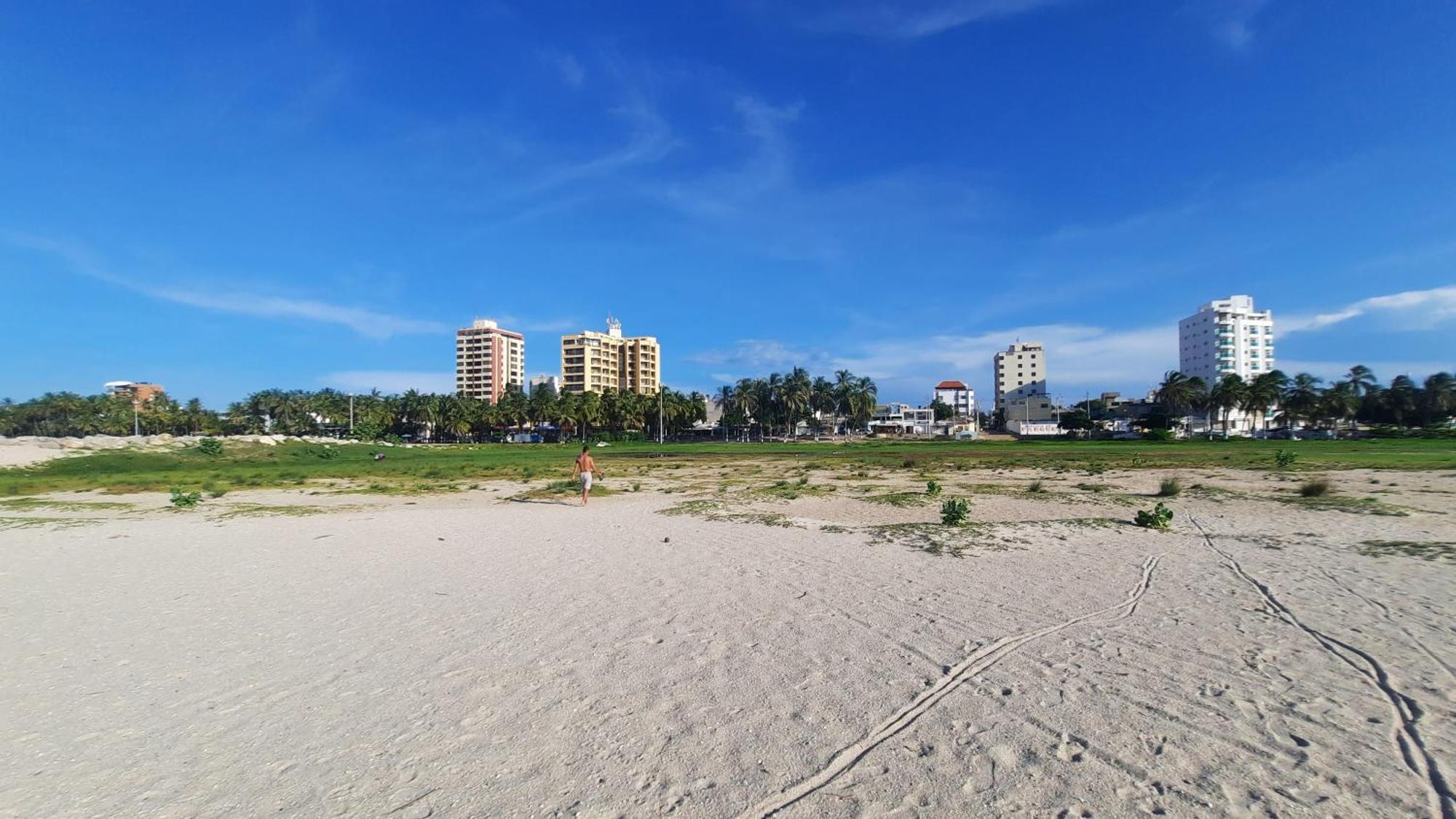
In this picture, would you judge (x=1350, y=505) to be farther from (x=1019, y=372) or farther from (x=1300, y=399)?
(x=1019, y=372)

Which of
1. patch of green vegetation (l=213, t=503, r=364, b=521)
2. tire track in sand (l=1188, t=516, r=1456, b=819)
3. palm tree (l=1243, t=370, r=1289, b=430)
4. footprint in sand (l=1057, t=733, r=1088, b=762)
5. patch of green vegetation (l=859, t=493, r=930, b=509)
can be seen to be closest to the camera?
tire track in sand (l=1188, t=516, r=1456, b=819)

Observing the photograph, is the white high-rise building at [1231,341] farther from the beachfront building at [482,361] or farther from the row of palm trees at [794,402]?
the beachfront building at [482,361]

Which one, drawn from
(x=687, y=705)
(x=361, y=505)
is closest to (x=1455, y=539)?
(x=687, y=705)

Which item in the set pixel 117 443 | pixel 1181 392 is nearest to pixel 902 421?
pixel 1181 392

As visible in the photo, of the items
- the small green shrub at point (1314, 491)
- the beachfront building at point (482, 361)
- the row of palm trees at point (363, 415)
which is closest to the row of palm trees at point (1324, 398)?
the row of palm trees at point (363, 415)

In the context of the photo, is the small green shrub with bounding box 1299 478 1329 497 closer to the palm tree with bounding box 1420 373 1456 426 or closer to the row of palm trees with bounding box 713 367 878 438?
the row of palm trees with bounding box 713 367 878 438

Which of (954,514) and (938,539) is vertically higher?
(954,514)

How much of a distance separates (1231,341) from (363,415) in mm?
176147

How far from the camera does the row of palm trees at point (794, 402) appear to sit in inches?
4744

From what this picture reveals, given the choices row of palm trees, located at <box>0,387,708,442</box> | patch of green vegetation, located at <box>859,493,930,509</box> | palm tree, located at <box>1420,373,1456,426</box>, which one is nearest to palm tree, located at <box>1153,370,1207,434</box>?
palm tree, located at <box>1420,373,1456,426</box>

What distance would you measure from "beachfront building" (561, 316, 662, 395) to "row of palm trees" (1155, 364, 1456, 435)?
113m

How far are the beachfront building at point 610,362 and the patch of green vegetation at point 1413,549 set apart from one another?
158 metres

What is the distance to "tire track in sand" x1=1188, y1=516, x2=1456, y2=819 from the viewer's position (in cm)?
383

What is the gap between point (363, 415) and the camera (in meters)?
120
